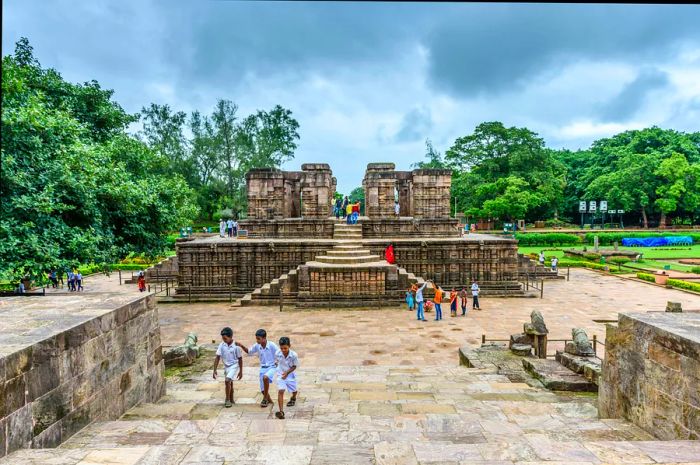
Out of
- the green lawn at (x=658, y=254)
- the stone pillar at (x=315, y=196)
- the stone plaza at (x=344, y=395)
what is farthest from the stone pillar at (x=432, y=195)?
the green lawn at (x=658, y=254)

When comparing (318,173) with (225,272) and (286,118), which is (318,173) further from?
(286,118)

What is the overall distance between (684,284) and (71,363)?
21.1 m

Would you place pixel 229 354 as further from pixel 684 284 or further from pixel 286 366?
pixel 684 284

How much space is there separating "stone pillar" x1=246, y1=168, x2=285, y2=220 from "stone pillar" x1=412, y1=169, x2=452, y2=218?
6.81m

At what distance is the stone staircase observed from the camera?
3.24 metres

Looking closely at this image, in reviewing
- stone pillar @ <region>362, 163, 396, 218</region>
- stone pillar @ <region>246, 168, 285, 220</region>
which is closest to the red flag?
stone pillar @ <region>362, 163, 396, 218</region>

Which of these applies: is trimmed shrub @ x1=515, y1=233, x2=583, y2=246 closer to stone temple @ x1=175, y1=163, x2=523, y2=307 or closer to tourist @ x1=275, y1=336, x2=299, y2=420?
stone temple @ x1=175, y1=163, x2=523, y2=307

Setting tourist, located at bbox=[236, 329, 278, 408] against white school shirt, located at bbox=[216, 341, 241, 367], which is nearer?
tourist, located at bbox=[236, 329, 278, 408]

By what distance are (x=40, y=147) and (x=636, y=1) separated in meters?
11.0

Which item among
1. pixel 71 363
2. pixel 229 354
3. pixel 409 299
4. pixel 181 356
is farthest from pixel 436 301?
pixel 71 363

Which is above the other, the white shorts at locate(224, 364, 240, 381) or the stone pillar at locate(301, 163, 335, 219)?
the stone pillar at locate(301, 163, 335, 219)

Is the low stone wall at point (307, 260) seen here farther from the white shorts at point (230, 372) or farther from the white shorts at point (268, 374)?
the white shorts at point (268, 374)

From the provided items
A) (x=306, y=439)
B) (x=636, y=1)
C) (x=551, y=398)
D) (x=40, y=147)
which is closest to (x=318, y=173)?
(x=40, y=147)

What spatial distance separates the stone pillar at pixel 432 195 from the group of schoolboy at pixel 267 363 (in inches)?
621
